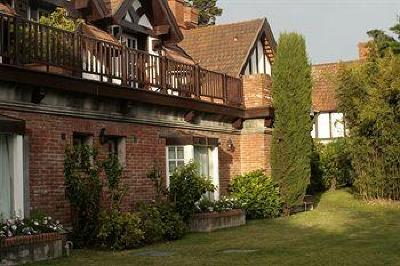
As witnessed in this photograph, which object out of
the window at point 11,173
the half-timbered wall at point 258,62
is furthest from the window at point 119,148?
the half-timbered wall at point 258,62

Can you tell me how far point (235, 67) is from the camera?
78.8ft

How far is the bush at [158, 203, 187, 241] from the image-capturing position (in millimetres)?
14547

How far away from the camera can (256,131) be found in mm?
21516

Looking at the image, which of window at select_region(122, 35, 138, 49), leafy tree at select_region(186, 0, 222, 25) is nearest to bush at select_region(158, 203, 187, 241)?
window at select_region(122, 35, 138, 49)

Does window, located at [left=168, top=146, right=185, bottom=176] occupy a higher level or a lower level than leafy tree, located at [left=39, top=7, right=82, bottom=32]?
lower

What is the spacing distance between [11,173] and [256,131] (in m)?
10.8

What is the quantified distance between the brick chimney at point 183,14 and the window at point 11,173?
65.2 ft

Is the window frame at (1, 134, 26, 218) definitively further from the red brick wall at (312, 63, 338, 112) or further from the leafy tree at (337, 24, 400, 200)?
the red brick wall at (312, 63, 338, 112)

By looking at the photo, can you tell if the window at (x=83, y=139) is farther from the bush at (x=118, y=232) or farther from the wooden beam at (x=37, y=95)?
the bush at (x=118, y=232)

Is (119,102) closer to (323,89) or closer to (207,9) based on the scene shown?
(323,89)

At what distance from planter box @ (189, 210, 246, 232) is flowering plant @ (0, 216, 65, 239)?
4917 mm

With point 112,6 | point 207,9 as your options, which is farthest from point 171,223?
point 207,9

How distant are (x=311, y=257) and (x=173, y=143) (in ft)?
23.9

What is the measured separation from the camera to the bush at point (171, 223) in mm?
14547
